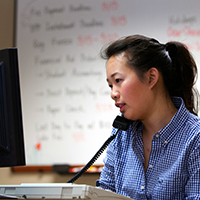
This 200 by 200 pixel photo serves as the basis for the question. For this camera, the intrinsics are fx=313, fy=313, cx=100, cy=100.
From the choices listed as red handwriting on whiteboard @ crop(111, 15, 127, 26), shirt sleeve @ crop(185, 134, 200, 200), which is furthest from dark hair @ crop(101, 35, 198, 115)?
red handwriting on whiteboard @ crop(111, 15, 127, 26)

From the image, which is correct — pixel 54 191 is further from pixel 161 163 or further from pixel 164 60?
pixel 164 60

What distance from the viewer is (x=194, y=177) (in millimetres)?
1054

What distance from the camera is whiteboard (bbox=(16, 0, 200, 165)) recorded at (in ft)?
7.48

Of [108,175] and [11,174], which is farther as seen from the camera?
[11,174]

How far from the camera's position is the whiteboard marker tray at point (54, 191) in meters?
0.70

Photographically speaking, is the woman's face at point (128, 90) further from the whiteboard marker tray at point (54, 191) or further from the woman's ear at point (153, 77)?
the whiteboard marker tray at point (54, 191)

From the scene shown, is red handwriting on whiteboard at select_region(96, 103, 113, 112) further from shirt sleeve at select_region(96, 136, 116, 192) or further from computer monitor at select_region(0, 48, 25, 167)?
computer monitor at select_region(0, 48, 25, 167)

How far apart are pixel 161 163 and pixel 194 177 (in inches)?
5.4

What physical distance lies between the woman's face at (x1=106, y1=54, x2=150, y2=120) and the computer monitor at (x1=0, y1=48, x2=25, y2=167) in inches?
19.9

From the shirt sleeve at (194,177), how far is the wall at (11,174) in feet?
4.05

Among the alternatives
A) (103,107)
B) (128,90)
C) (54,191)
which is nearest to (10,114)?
(54,191)

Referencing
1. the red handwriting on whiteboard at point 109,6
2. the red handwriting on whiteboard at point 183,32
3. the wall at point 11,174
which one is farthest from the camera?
the red handwriting on whiteboard at point 109,6

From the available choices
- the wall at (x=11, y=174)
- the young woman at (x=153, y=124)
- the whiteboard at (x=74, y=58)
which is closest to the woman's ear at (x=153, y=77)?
the young woman at (x=153, y=124)

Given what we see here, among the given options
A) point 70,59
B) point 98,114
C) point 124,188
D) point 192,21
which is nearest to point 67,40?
point 70,59
